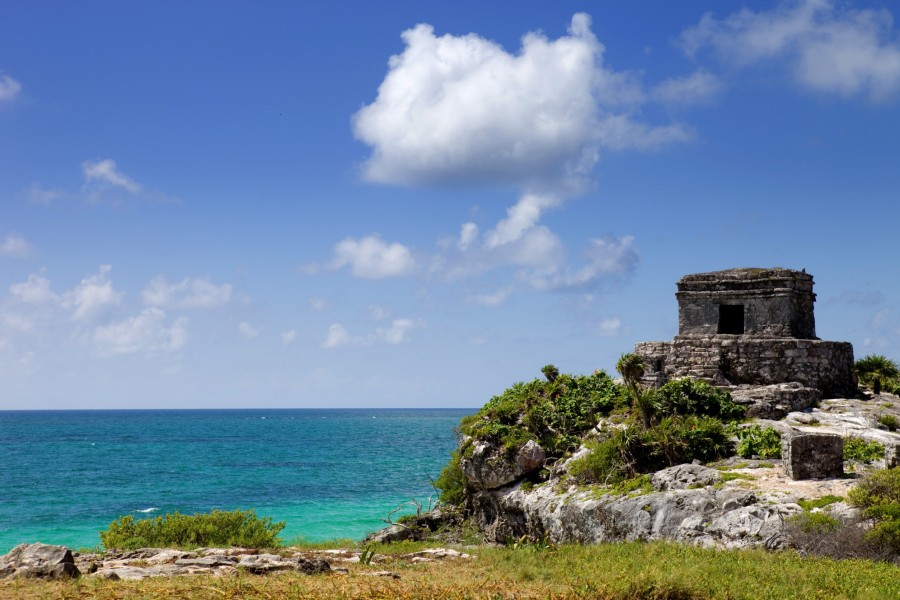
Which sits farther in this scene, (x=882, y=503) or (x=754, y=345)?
(x=754, y=345)

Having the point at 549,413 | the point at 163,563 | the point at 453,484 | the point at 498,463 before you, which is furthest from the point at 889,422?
the point at 163,563

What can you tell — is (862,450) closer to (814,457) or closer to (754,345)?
(814,457)

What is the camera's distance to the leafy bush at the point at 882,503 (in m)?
14.4

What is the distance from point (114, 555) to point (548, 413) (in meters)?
17.0

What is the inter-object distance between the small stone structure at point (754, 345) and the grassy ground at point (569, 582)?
14.3m

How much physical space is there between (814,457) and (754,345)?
10.4 meters

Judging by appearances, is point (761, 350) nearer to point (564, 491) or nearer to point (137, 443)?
point (564, 491)

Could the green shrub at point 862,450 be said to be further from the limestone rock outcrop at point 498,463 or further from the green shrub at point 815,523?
the limestone rock outcrop at point 498,463

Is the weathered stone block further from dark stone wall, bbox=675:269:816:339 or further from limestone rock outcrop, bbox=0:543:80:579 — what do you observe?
limestone rock outcrop, bbox=0:543:80:579

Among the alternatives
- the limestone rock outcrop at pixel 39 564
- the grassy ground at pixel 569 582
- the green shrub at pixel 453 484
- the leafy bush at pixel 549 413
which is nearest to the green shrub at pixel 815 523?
the grassy ground at pixel 569 582

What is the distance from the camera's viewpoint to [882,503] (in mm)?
15273

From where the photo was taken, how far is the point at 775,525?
1630 cm

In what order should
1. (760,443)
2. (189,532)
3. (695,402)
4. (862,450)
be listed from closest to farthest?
1. (862,450)
2. (760,443)
3. (695,402)
4. (189,532)

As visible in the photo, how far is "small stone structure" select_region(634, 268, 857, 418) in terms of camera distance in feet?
91.7
